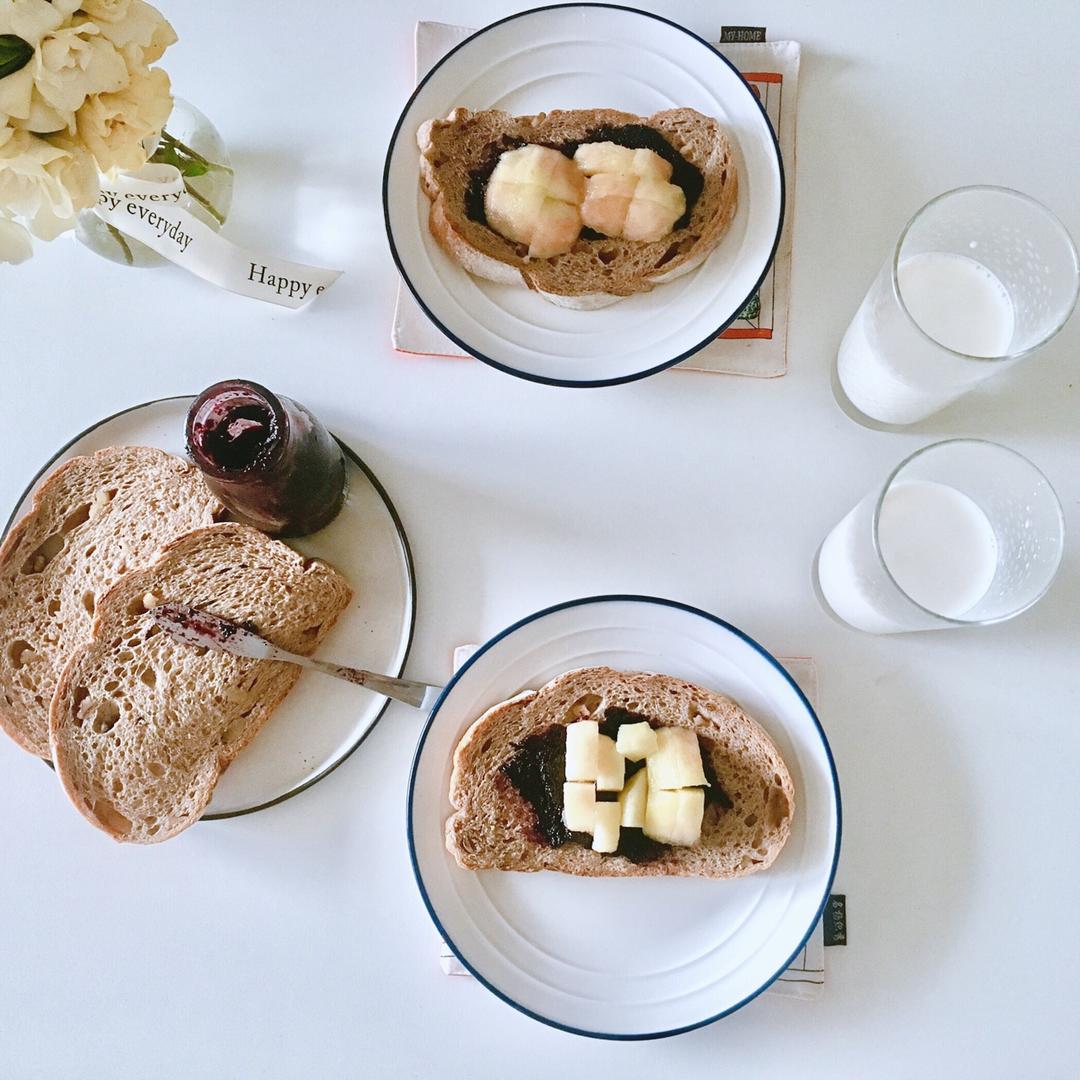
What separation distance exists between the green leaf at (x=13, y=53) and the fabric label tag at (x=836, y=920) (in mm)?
1129

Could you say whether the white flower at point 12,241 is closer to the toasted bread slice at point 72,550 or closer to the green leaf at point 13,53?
the green leaf at point 13,53

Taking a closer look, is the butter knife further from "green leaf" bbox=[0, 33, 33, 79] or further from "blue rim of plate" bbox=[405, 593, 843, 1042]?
"green leaf" bbox=[0, 33, 33, 79]

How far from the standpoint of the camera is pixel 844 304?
1.20 metres

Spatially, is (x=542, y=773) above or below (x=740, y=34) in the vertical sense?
below

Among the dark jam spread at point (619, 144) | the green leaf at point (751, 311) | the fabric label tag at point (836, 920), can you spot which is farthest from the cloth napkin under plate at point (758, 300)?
the fabric label tag at point (836, 920)

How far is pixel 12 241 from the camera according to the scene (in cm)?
86

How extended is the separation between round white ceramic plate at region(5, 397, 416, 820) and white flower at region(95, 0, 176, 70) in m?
0.41

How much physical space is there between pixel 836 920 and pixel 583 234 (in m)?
0.84

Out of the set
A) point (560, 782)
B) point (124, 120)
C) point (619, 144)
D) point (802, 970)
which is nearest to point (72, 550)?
point (124, 120)

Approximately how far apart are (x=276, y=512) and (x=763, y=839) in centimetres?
64

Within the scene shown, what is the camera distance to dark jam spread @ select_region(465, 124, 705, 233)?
115cm

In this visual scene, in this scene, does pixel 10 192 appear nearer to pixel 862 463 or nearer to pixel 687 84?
pixel 687 84

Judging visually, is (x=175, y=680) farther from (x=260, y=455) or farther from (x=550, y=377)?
(x=550, y=377)

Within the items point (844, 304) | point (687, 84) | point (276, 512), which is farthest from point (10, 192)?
point (844, 304)
